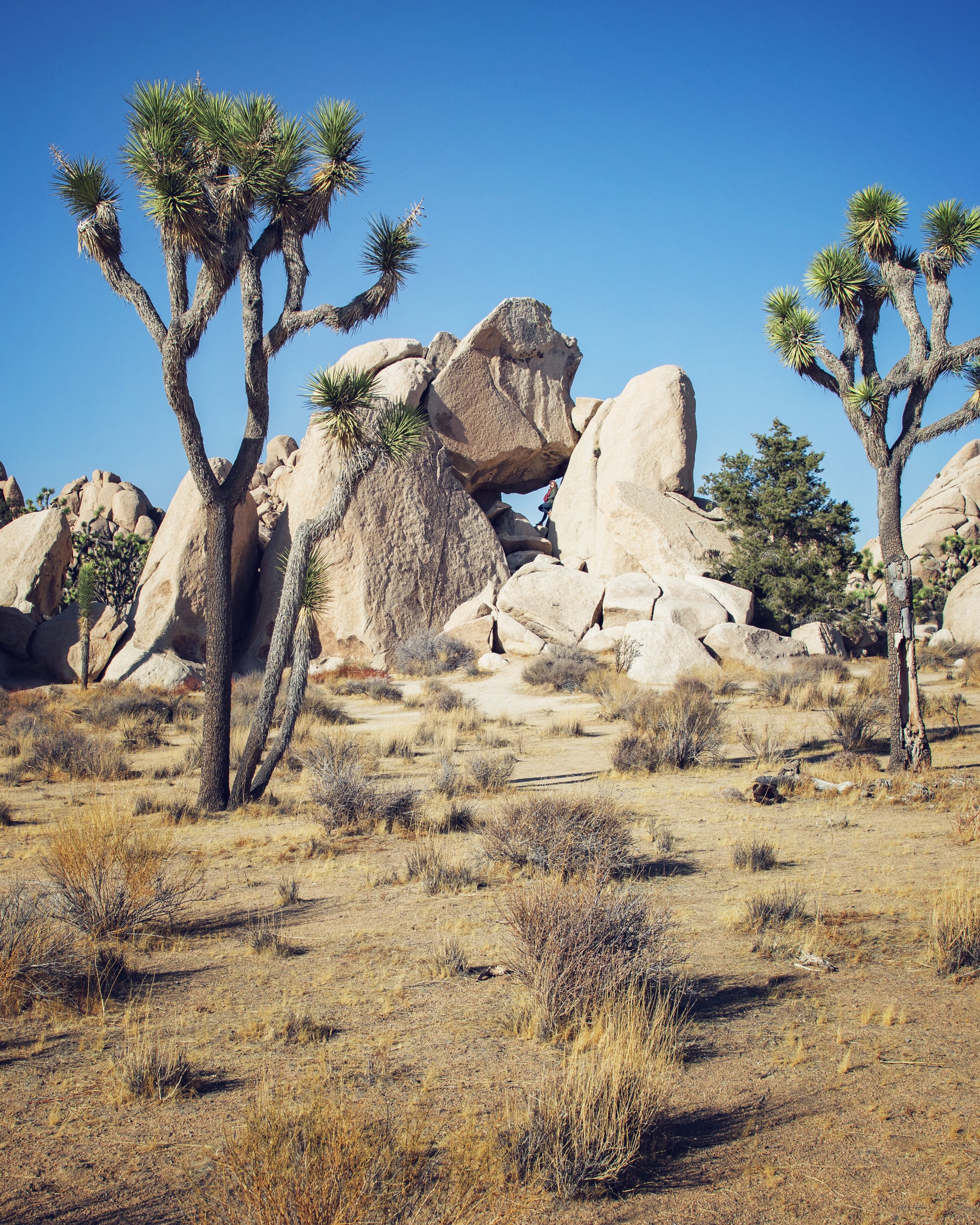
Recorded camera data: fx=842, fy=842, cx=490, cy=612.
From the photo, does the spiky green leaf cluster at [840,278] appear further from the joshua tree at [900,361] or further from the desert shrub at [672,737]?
the desert shrub at [672,737]

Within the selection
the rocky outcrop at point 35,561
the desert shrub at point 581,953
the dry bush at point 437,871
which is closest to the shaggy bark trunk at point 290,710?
the dry bush at point 437,871

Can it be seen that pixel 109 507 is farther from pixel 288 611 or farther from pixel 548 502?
pixel 288 611

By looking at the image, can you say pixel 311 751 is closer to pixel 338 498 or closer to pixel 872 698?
pixel 338 498

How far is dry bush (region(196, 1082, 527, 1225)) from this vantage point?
7.30ft

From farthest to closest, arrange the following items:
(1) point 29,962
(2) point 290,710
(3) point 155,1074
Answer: (2) point 290,710
(1) point 29,962
(3) point 155,1074

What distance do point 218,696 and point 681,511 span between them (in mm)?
21503

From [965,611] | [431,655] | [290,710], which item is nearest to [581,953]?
[290,710]

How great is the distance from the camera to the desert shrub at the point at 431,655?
23891mm

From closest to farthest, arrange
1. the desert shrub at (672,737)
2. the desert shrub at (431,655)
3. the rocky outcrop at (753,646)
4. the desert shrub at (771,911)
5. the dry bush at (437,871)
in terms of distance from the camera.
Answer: the desert shrub at (771,911) → the dry bush at (437,871) → the desert shrub at (672,737) → the rocky outcrop at (753,646) → the desert shrub at (431,655)

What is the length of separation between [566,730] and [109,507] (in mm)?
34381

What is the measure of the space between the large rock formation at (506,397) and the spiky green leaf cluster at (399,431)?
18667 millimetres

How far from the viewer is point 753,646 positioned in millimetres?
21469

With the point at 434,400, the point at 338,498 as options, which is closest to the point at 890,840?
the point at 338,498

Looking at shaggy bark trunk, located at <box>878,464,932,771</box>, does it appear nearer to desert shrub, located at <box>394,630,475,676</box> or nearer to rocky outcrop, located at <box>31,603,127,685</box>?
desert shrub, located at <box>394,630,475,676</box>
